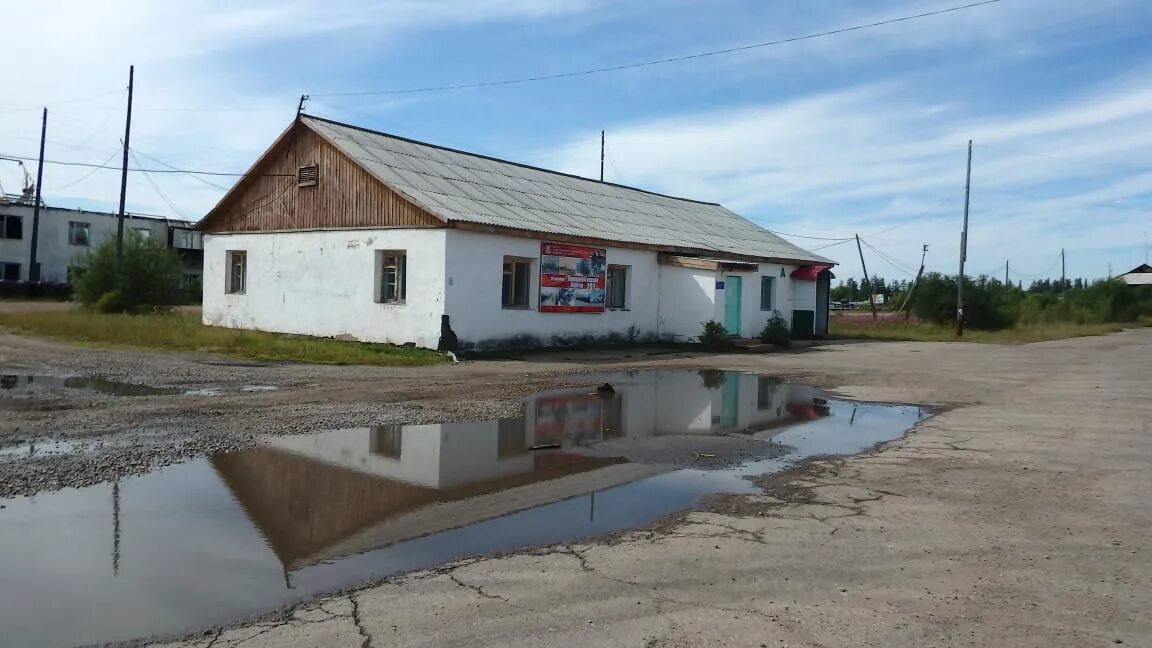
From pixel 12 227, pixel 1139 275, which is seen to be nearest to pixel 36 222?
pixel 12 227

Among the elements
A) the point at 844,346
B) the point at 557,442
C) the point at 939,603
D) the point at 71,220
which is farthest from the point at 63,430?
the point at 71,220

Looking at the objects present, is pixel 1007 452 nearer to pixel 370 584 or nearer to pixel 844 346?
pixel 370 584

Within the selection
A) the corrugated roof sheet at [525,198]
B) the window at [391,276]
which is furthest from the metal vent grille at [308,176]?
the window at [391,276]

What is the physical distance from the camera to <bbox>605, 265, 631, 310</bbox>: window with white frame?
25.6 m

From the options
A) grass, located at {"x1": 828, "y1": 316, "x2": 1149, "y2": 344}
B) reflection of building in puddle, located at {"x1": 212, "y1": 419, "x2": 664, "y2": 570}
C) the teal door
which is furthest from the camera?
grass, located at {"x1": 828, "y1": 316, "x2": 1149, "y2": 344}

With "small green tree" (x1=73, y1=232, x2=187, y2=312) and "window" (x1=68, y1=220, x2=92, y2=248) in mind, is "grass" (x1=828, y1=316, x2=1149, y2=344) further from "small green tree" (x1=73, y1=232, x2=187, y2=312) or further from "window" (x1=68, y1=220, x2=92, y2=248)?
"window" (x1=68, y1=220, x2=92, y2=248)

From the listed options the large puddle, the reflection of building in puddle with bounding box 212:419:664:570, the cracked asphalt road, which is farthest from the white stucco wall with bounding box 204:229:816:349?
the cracked asphalt road

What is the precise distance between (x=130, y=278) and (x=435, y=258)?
1687 centimetres

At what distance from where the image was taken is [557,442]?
9578 millimetres

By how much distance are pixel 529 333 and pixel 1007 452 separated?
1419 cm

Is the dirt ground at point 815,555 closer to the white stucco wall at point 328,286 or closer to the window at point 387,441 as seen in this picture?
the window at point 387,441

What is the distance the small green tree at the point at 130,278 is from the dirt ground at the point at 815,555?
70.5 ft

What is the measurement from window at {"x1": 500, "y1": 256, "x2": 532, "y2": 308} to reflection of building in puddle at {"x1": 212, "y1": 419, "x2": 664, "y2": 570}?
12.1 m

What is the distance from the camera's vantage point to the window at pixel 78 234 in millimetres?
48938
